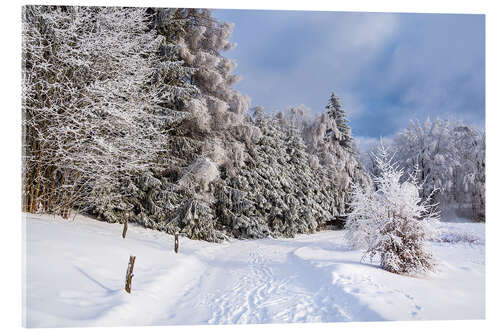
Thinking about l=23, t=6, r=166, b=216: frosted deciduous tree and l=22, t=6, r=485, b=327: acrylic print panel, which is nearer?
l=22, t=6, r=485, b=327: acrylic print panel

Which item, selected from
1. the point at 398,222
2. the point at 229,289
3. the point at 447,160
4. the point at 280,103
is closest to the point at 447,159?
the point at 447,160

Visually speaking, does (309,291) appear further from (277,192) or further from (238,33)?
(277,192)

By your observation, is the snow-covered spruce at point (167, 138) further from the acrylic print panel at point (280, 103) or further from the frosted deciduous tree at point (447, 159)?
the frosted deciduous tree at point (447, 159)

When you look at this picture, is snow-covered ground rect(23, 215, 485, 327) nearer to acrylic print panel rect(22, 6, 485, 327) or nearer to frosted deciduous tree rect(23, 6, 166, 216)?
acrylic print panel rect(22, 6, 485, 327)

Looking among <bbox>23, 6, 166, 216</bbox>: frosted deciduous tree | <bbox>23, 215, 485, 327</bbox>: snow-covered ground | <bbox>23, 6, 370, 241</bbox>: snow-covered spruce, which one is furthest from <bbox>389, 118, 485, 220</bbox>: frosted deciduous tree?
<bbox>23, 6, 166, 216</bbox>: frosted deciduous tree

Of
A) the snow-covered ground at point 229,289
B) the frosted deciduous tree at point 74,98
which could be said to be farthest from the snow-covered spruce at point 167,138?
the snow-covered ground at point 229,289
